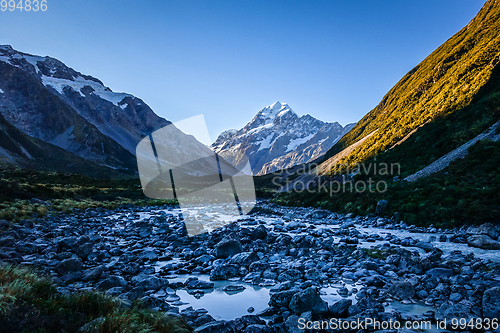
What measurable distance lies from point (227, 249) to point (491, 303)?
922cm

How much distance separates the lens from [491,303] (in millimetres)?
5855

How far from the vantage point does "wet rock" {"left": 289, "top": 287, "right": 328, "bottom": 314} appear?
21.0 feet

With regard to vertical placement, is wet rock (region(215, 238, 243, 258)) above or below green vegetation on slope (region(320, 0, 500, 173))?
below

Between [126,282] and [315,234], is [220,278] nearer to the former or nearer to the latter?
[126,282]

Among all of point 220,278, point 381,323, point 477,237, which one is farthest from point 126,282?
point 477,237

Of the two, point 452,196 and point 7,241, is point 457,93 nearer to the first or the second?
point 452,196

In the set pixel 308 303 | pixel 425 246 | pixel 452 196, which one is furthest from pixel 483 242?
pixel 308 303

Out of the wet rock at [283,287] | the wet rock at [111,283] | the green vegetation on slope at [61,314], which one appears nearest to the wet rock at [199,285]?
the wet rock at [111,283]

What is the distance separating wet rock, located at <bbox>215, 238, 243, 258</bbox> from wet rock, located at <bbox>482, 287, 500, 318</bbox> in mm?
8855

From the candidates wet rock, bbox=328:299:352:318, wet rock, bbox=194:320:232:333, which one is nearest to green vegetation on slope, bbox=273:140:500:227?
wet rock, bbox=328:299:352:318

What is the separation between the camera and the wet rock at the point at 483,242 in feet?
34.9

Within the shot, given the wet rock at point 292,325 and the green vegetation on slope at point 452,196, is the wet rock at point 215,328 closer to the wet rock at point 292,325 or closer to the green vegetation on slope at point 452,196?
the wet rock at point 292,325

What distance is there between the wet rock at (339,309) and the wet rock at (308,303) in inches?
5.8

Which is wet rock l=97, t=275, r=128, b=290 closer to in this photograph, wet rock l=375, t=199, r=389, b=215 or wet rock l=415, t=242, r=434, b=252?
wet rock l=415, t=242, r=434, b=252
